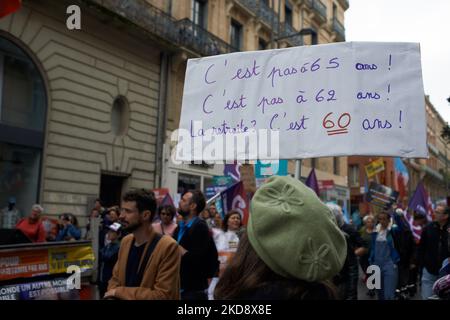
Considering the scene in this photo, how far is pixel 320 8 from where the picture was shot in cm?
2988

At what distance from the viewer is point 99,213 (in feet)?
35.8

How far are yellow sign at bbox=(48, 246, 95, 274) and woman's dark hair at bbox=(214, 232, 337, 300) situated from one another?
4355 millimetres

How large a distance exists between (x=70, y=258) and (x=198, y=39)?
537 inches

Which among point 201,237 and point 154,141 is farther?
point 154,141

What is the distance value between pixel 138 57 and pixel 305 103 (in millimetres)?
12372

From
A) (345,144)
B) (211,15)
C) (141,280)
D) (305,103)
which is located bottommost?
(141,280)

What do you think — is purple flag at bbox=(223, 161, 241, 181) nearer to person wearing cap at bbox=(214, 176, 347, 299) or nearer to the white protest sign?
the white protest sign

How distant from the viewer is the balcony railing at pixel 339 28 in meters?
32.4

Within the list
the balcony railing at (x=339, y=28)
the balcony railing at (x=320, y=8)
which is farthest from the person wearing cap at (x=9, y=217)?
the balcony railing at (x=339, y=28)

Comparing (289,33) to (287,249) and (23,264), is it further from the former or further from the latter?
(287,249)

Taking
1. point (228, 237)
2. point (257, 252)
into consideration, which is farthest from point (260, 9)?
point (257, 252)

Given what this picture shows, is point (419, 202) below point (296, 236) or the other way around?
the other way around
